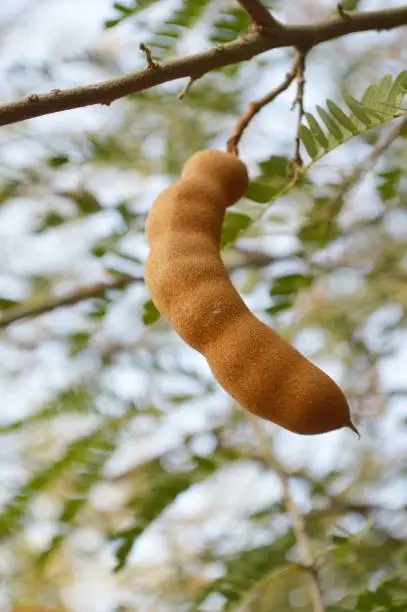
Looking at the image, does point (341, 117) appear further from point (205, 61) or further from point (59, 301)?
point (59, 301)

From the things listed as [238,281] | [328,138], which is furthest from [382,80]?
[238,281]

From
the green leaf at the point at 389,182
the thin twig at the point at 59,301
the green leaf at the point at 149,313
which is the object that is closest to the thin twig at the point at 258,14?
the green leaf at the point at 149,313

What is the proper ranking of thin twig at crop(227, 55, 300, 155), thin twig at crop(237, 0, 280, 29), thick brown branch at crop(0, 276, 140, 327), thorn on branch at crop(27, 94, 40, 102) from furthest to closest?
thick brown branch at crop(0, 276, 140, 327) → thin twig at crop(227, 55, 300, 155) → thin twig at crop(237, 0, 280, 29) → thorn on branch at crop(27, 94, 40, 102)

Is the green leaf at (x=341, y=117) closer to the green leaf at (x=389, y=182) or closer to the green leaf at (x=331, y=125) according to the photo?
the green leaf at (x=331, y=125)

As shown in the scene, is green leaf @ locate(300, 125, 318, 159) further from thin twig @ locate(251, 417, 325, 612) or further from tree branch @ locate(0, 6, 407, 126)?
thin twig @ locate(251, 417, 325, 612)

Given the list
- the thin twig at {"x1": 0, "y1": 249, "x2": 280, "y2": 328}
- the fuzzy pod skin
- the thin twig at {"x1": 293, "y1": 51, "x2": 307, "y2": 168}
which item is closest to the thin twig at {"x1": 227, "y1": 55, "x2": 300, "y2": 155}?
the thin twig at {"x1": 293, "y1": 51, "x2": 307, "y2": 168}

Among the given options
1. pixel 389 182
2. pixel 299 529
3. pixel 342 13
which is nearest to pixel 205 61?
pixel 342 13
